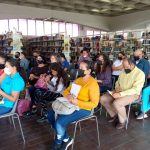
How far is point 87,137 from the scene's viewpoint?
3.03 meters

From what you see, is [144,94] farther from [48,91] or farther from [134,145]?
[48,91]

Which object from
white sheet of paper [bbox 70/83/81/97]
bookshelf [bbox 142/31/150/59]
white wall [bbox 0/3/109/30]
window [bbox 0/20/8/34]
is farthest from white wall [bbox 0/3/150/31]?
white sheet of paper [bbox 70/83/81/97]

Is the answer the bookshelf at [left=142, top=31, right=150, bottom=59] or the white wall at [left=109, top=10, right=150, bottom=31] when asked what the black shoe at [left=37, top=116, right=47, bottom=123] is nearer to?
the bookshelf at [left=142, top=31, right=150, bottom=59]

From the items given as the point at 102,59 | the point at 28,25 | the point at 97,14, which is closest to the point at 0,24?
the point at 28,25

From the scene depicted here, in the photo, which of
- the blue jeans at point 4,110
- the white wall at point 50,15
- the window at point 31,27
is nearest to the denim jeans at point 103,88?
the blue jeans at point 4,110

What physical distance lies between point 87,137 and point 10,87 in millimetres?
1245

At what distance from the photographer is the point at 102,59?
165 inches

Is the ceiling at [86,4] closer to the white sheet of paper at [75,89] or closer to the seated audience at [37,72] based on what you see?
the seated audience at [37,72]

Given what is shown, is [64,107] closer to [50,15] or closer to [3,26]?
[50,15]

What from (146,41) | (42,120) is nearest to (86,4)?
(146,41)

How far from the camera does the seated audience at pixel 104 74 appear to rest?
3.97m

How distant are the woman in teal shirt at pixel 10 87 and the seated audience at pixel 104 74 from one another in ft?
5.52

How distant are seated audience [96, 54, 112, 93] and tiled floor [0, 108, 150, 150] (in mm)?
665

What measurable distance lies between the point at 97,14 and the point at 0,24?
676cm
